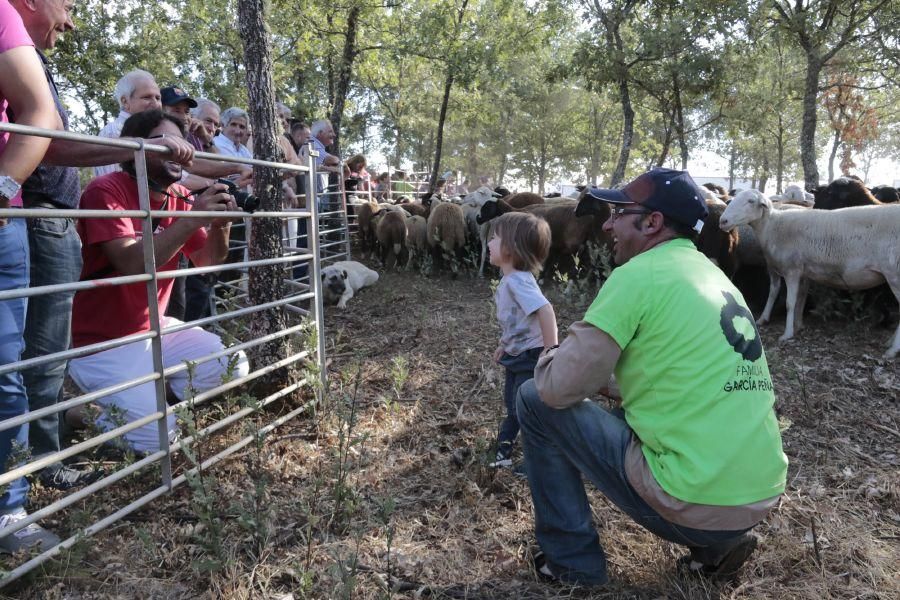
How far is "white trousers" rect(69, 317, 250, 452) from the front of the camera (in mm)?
3121

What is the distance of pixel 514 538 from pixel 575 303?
5453 millimetres

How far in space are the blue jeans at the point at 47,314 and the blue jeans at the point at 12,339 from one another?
254 millimetres

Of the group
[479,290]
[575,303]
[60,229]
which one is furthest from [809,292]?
[60,229]

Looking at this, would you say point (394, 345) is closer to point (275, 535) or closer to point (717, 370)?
point (275, 535)

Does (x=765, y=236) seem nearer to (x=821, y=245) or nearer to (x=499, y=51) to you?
(x=821, y=245)

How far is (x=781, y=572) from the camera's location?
252cm

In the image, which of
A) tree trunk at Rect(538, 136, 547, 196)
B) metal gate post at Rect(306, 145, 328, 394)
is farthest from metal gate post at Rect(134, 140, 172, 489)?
tree trunk at Rect(538, 136, 547, 196)

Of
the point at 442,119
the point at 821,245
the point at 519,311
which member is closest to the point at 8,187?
the point at 519,311

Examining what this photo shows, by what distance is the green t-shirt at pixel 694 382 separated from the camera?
200 centimetres

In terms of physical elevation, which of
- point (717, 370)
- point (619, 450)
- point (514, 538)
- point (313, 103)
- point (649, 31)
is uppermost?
point (649, 31)

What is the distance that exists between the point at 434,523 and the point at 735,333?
1.67 metres

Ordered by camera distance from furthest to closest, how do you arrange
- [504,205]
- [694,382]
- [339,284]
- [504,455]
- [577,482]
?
[504,205], [339,284], [504,455], [577,482], [694,382]

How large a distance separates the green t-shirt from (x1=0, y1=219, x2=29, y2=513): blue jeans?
90.2 inches

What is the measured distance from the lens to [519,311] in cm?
336
